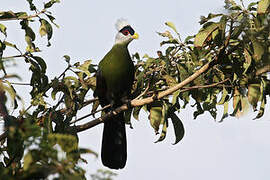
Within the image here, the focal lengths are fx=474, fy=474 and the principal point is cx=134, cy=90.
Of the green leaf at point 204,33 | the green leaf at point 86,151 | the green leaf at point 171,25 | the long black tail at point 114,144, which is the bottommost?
the long black tail at point 114,144

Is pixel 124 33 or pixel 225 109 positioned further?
pixel 124 33

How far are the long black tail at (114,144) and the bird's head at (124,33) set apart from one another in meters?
0.95

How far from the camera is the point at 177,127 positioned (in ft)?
12.1

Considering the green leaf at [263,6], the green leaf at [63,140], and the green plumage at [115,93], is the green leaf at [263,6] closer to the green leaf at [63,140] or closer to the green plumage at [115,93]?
the green plumage at [115,93]

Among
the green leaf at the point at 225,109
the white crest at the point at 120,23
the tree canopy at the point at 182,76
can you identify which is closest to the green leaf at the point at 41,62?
the tree canopy at the point at 182,76

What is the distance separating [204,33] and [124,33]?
7.74 ft

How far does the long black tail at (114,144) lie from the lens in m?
4.74

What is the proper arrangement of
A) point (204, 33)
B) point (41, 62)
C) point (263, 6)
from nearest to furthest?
point (263, 6), point (204, 33), point (41, 62)

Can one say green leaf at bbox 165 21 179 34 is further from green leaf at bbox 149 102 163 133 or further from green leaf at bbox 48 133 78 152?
green leaf at bbox 48 133 78 152

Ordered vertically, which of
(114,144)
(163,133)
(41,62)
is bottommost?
(114,144)

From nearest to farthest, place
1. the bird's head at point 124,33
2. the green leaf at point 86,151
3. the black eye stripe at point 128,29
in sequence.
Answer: the green leaf at point 86,151
the bird's head at point 124,33
the black eye stripe at point 128,29

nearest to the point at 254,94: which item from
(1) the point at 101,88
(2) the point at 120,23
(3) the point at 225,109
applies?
(3) the point at 225,109

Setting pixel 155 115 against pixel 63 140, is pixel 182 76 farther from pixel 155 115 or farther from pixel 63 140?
pixel 63 140

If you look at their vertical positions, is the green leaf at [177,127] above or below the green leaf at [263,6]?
below
